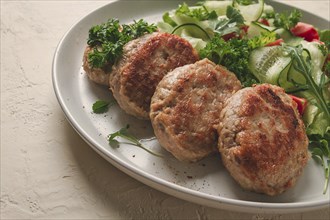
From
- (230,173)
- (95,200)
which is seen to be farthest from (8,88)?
(230,173)

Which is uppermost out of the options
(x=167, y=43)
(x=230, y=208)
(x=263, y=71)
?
(x=167, y=43)

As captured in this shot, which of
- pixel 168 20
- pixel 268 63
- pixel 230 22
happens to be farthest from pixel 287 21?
pixel 168 20

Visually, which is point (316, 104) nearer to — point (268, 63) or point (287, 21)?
point (268, 63)

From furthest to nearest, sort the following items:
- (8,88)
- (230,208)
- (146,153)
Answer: (8,88)
(146,153)
(230,208)

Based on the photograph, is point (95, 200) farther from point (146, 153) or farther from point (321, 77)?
point (321, 77)

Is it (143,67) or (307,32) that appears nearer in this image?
(143,67)

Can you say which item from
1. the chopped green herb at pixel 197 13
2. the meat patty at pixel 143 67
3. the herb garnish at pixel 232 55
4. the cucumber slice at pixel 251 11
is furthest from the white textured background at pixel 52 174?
the cucumber slice at pixel 251 11
